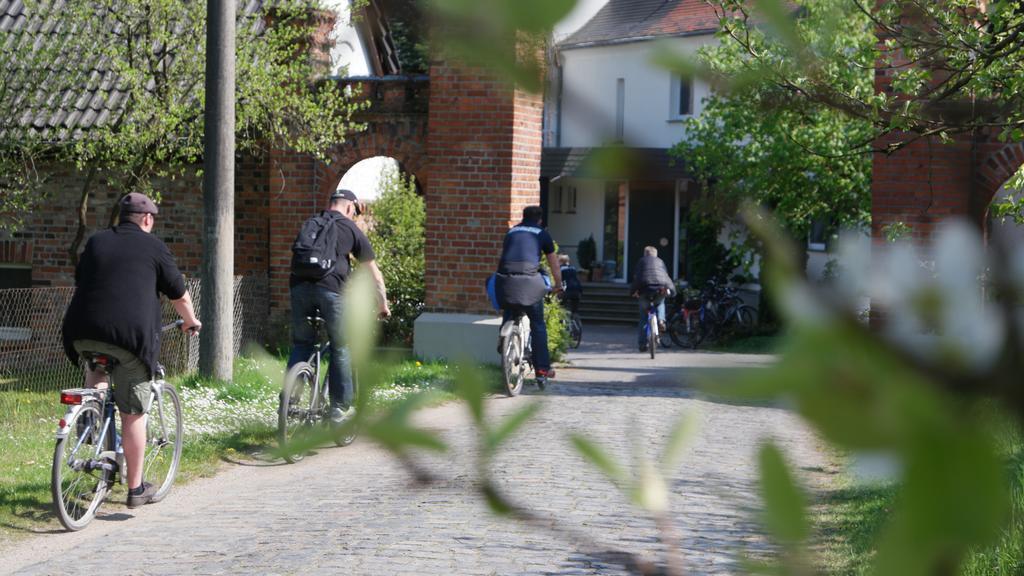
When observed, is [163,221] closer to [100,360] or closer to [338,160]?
[338,160]

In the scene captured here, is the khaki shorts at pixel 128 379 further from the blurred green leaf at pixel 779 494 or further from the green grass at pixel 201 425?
the blurred green leaf at pixel 779 494

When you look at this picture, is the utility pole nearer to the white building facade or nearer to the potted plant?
the white building facade

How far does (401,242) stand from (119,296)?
28.7ft

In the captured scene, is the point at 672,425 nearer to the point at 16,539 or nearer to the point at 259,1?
the point at 16,539

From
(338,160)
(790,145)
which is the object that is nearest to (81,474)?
(338,160)

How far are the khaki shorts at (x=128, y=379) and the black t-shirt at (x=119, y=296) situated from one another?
0.05 metres

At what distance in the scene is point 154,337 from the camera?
634 centimetres

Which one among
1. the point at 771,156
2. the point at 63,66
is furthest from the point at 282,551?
the point at 771,156

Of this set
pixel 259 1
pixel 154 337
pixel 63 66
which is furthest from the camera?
pixel 259 1

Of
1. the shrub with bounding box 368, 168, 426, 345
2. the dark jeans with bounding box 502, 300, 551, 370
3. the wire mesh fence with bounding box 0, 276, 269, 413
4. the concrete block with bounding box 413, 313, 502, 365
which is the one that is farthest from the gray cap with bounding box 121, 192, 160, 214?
the shrub with bounding box 368, 168, 426, 345

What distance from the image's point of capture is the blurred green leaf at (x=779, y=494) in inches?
18.6

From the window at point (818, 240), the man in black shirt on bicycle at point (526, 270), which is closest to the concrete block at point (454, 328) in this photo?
the man in black shirt on bicycle at point (526, 270)

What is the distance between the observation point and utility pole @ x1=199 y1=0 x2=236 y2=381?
9.55 meters

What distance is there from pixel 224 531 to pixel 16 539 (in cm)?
100
